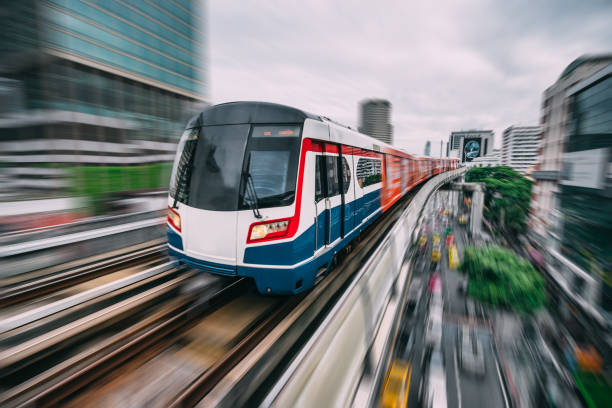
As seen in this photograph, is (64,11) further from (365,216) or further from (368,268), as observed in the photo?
(368,268)

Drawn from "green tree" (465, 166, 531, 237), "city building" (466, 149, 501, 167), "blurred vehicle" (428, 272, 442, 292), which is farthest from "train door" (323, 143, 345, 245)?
"city building" (466, 149, 501, 167)

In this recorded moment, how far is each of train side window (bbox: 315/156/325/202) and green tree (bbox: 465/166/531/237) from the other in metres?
20.6

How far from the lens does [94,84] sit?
28375 mm

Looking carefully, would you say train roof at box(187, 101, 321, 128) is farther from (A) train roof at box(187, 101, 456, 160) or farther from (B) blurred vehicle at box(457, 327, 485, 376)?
(B) blurred vehicle at box(457, 327, 485, 376)

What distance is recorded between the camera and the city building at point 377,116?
398 ft

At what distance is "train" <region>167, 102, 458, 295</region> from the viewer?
3.82 metres

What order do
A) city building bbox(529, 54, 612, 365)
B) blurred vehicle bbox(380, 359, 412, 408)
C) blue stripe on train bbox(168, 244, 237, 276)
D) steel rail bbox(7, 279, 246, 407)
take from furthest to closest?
1. city building bbox(529, 54, 612, 365)
2. blue stripe on train bbox(168, 244, 237, 276)
3. blurred vehicle bbox(380, 359, 412, 408)
4. steel rail bbox(7, 279, 246, 407)

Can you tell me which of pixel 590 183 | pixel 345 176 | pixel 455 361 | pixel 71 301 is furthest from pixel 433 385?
pixel 590 183

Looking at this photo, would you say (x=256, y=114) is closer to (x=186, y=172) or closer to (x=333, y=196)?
(x=186, y=172)

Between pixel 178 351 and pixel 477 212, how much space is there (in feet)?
55.6

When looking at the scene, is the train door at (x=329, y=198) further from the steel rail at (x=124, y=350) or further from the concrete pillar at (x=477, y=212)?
the concrete pillar at (x=477, y=212)

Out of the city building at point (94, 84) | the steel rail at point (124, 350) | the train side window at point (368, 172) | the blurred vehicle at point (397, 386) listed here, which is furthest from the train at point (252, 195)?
the city building at point (94, 84)

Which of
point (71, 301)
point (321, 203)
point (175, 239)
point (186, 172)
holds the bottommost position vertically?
point (71, 301)

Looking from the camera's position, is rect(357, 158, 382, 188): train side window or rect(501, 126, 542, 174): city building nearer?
rect(357, 158, 382, 188): train side window
